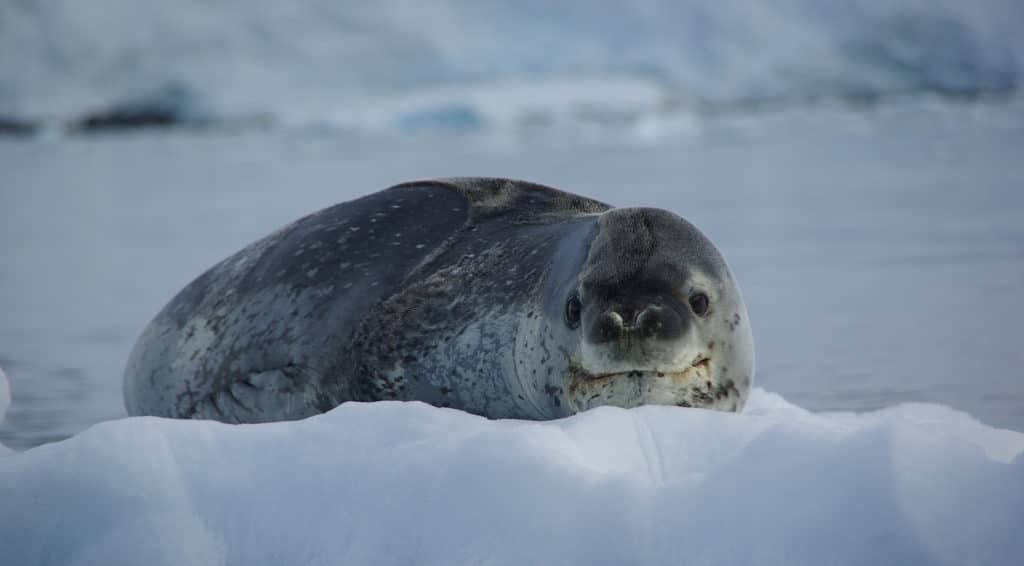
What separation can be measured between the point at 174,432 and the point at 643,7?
25152 millimetres

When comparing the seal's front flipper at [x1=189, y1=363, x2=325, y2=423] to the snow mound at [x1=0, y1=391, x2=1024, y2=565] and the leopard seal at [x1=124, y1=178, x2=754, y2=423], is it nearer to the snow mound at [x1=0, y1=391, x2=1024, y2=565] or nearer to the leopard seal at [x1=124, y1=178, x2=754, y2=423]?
the leopard seal at [x1=124, y1=178, x2=754, y2=423]

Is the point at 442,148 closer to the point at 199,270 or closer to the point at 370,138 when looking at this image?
the point at 370,138

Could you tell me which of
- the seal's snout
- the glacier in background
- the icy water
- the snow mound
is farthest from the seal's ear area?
the glacier in background

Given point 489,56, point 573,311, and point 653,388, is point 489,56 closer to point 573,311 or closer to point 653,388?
point 573,311

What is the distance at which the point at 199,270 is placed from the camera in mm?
7383

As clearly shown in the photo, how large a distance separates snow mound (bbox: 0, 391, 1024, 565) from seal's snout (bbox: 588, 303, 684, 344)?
0.15 m

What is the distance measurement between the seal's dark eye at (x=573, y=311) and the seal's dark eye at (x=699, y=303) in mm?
219

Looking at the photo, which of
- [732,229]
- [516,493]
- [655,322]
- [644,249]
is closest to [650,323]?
[655,322]

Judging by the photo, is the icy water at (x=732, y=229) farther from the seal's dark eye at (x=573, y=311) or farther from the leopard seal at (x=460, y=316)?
the seal's dark eye at (x=573, y=311)

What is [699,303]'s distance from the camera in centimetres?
275

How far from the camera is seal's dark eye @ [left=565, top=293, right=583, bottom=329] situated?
272cm

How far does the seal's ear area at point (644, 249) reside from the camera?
273cm

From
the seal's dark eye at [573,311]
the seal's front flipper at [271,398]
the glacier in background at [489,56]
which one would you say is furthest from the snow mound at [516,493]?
the glacier in background at [489,56]

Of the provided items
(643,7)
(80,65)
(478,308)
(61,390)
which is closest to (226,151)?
(80,65)
